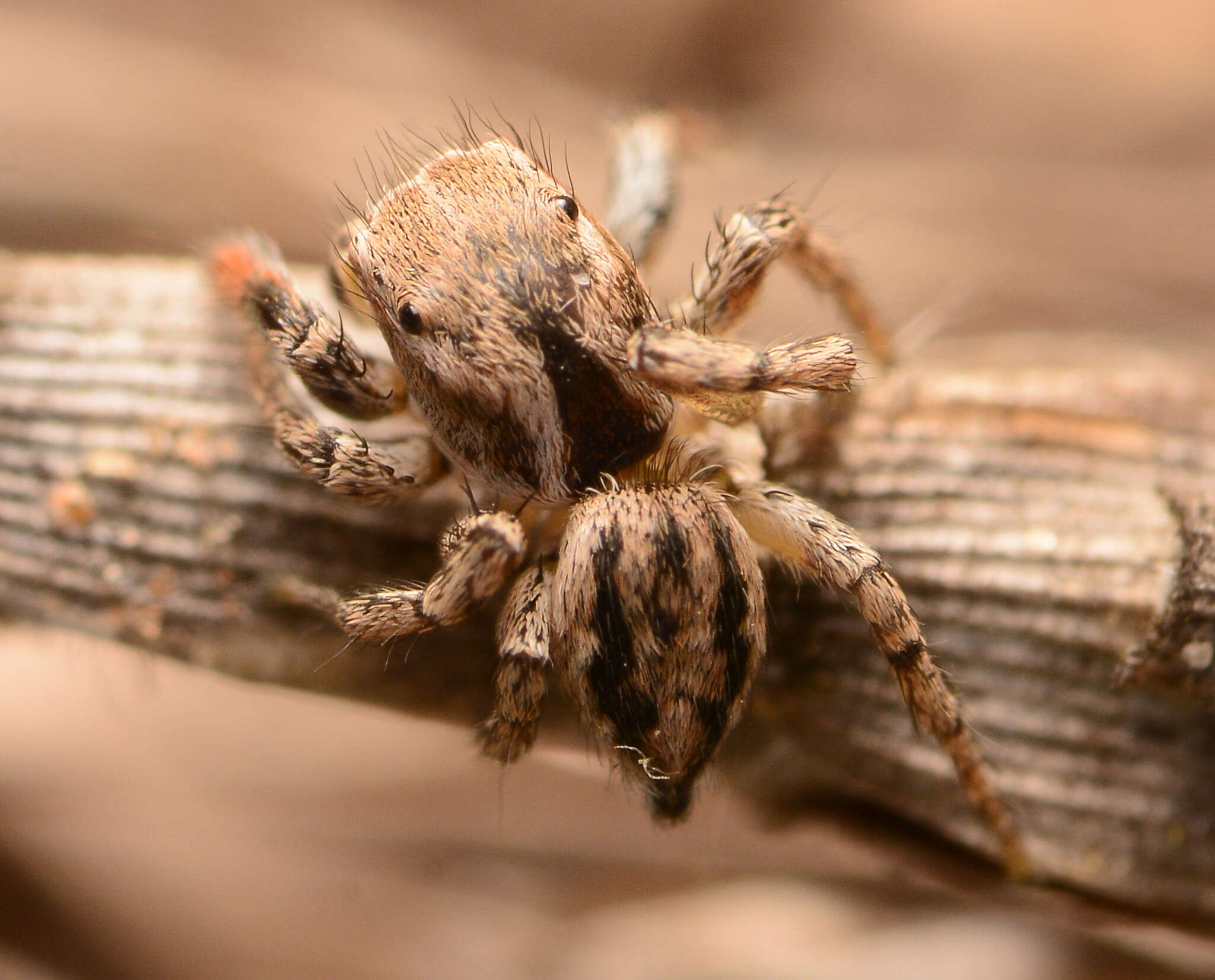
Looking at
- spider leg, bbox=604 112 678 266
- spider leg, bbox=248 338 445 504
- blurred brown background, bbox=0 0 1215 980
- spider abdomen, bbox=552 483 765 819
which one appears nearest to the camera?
spider abdomen, bbox=552 483 765 819

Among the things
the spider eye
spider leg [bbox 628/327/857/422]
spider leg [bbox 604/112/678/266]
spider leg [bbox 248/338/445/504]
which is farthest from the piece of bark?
spider leg [bbox 604/112/678/266]

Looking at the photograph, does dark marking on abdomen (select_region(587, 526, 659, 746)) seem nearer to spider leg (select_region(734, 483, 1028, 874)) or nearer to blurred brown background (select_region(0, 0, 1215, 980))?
spider leg (select_region(734, 483, 1028, 874))

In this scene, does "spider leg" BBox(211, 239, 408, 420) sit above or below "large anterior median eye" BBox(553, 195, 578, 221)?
below

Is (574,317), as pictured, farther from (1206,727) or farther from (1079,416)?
(1206,727)

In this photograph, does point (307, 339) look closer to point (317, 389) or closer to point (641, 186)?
point (317, 389)

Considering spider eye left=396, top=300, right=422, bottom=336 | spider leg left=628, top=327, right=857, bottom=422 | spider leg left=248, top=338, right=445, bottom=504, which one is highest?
spider leg left=628, top=327, right=857, bottom=422

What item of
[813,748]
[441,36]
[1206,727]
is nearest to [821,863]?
[813,748]

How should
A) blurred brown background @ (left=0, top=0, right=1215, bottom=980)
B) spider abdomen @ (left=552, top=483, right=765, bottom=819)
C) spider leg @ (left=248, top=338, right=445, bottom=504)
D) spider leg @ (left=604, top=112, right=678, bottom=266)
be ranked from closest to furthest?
spider abdomen @ (left=552, top=483, right=765, bottom=819), spider leg @ (left=248, top=338, right=445, bottom=504), spider leg @ (left=604, top=112, right=678, bottom=266), blurred brown background @ (left=0, top=0, right=1215, bottom=980)

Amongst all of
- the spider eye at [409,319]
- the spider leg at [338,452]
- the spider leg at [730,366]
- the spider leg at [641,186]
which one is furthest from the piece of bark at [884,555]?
the spider leg at [641,186]

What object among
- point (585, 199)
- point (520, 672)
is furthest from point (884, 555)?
point (585, 199)
